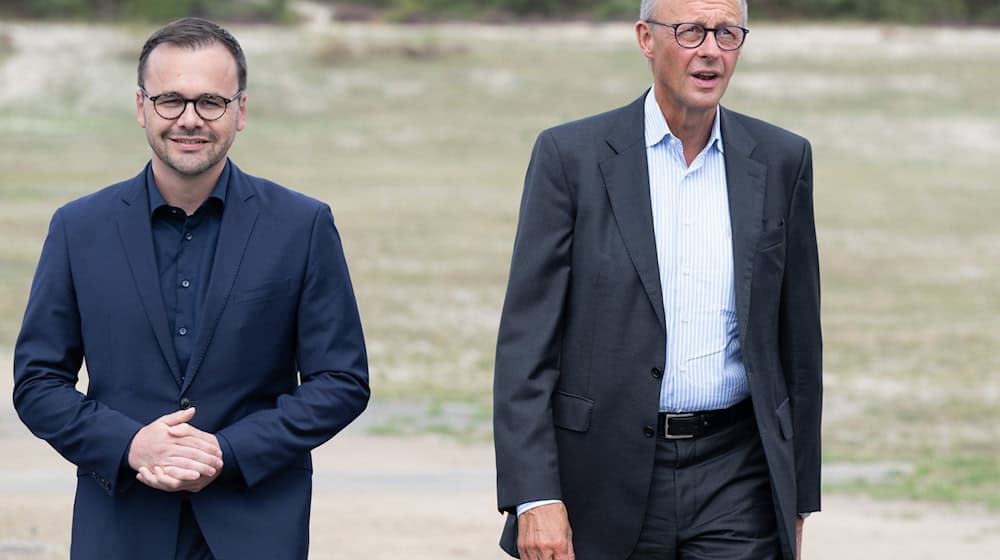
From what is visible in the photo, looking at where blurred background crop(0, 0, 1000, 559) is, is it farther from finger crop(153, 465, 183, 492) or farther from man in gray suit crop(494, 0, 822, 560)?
finger crop(153, 465, 183, 492)

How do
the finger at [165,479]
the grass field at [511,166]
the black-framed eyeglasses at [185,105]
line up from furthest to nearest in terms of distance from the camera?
the grass field at [511,166] → the black-framed eyeglasses at [185,105] → the finger at [165,479]

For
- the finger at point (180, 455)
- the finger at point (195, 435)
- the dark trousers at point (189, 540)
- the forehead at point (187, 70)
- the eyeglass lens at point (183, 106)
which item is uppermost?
the forehead at point (187, 70)

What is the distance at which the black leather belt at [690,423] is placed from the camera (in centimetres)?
419

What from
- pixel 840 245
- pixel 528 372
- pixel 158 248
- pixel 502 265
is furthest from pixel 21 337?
pixel 840 245

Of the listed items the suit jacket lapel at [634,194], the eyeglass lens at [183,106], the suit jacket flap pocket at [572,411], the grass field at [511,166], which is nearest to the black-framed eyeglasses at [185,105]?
the eyeglass lens at [183,106]

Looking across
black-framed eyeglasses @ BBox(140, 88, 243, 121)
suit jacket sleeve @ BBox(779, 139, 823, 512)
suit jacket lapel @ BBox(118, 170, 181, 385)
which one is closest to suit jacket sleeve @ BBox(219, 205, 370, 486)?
suit jacket lapel @ BBox(118, 170, 181, 385)

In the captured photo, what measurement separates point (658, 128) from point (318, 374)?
3.46 ft

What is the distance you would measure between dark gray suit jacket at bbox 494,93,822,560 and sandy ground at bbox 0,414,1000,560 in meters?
4.16

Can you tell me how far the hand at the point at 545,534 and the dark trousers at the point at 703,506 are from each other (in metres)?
0.21

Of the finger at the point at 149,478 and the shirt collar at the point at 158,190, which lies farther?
the shirt collar at the point at 158,190

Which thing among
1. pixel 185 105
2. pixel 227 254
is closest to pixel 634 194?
pixel 227 254

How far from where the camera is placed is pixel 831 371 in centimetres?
1433

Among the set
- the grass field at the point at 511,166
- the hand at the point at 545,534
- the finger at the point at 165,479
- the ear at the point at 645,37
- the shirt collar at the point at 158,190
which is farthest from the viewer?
the grass field at the point at 511,166

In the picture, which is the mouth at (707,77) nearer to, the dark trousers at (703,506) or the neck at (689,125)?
the neck at (689,125)
